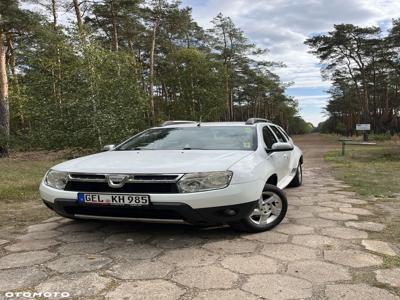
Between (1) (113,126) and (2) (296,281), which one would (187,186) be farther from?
(1) (113,126)

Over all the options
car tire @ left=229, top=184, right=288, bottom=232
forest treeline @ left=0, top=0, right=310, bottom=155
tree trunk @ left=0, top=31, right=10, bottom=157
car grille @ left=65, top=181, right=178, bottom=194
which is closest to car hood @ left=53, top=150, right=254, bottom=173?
car grille @ left=65, top=181, right=178, bottom=194

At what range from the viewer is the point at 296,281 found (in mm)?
3006

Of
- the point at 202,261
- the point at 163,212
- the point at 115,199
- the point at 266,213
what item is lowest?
the point at 202,261

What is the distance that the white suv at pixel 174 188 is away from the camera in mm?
3725

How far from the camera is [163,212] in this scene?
3762 millimetres

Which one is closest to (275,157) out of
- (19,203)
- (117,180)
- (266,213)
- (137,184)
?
(266,213)

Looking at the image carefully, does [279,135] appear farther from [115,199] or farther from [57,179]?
[57,179]

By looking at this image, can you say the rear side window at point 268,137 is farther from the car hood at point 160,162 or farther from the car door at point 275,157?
the car hood at point 160,162

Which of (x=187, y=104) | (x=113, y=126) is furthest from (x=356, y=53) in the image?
(x=113, y=126)

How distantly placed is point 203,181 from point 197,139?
1432 millimetres

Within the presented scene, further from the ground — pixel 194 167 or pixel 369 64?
pixel 369 64

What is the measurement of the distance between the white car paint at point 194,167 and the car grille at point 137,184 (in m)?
0.05

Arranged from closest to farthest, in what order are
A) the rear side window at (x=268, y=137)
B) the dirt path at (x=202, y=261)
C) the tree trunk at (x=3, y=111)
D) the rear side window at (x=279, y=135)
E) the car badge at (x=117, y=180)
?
the dirt path at (x=202, y=261) → the car badge at (x=117, y=180) → the rear side window at (x=268, y=137) → the rear side window at (x=279, y=135) → the tree trunk at (x=3, y=111)

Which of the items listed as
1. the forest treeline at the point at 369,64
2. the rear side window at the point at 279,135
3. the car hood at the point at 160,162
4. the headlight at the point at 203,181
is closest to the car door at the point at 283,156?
the rear side window at the point at 279,135
